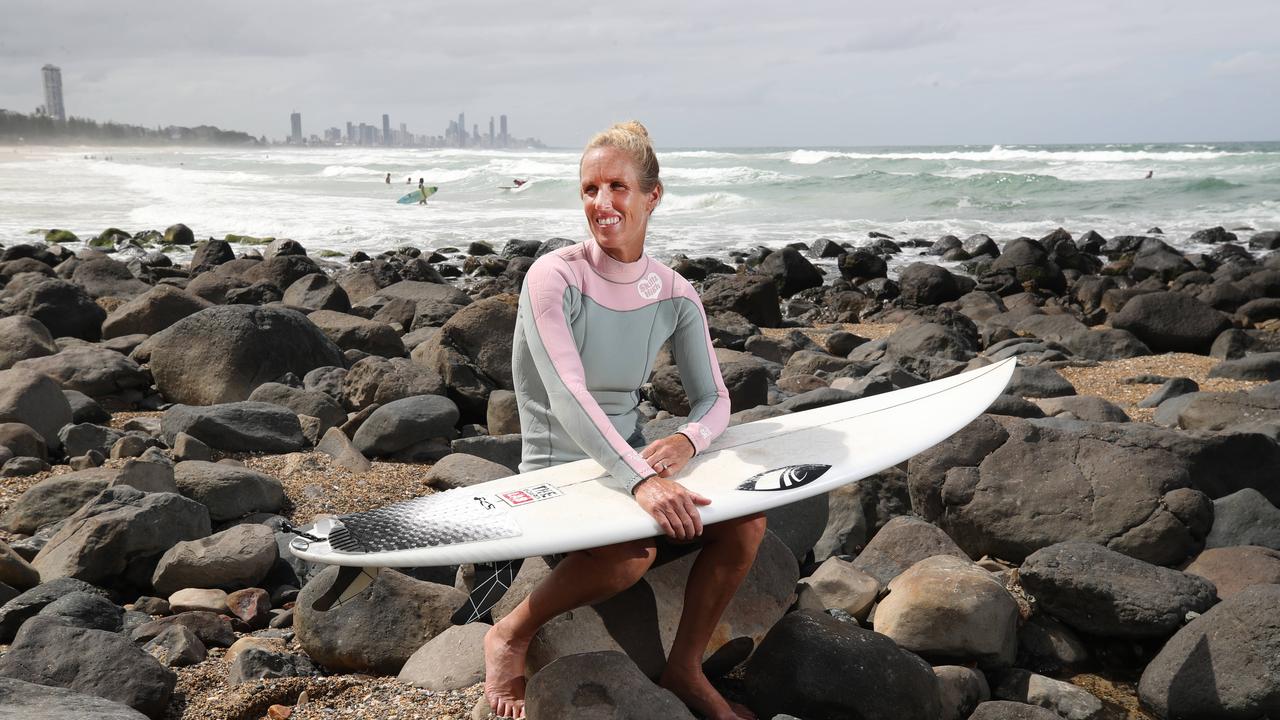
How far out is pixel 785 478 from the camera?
9.41 ft

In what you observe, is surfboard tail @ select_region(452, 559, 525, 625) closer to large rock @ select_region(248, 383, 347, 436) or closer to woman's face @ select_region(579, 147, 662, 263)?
woman's face @ select_region(579, 147, 662, 263)

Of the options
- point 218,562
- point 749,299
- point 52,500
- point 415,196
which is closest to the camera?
point 218,562

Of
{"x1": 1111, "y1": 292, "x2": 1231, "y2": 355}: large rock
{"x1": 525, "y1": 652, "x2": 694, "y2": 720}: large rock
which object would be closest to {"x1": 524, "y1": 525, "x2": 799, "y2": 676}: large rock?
{"x1": 525, "y1": 652, "x2": 694, "y2": 720}: large rock

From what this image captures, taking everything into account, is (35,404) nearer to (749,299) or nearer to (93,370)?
(93,370)

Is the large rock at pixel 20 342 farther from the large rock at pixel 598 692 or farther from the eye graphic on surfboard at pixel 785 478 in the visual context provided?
the eye graphic on surfboard at pixel 785 478

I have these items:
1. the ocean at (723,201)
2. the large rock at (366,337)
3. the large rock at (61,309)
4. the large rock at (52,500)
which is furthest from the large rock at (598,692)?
the ocean at (723,201)

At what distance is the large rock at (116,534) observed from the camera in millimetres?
3777

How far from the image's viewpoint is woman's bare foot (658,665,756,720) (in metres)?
2.70

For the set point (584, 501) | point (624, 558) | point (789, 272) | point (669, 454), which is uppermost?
point (669, 454)

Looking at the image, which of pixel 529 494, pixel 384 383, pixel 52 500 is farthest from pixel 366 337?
pixel 529 494

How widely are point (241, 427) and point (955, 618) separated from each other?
389cm

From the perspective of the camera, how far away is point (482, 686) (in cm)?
288

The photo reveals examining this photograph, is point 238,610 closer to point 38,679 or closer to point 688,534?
point 38,679

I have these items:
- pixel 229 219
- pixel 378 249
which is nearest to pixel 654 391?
pixel 378 249
